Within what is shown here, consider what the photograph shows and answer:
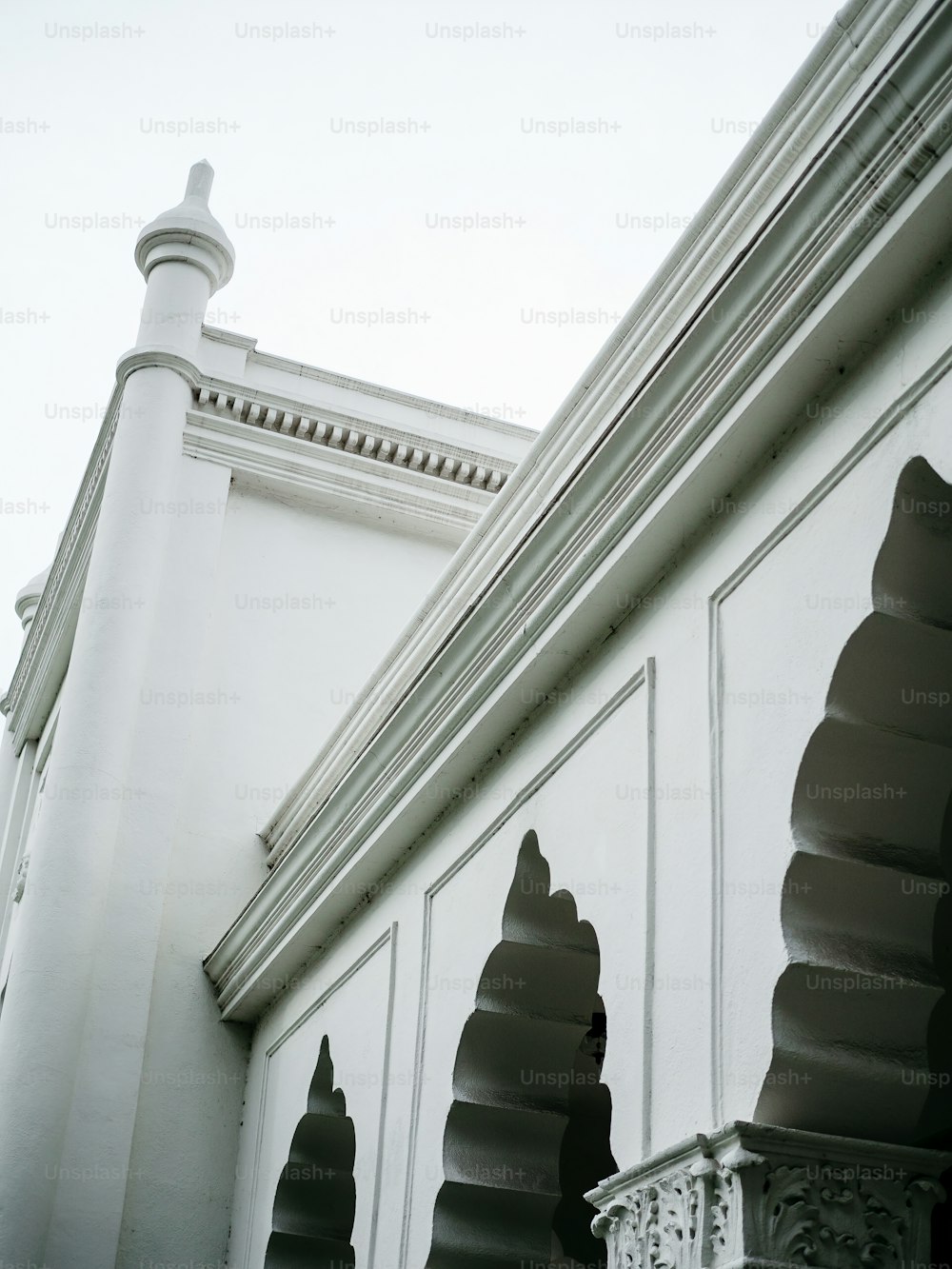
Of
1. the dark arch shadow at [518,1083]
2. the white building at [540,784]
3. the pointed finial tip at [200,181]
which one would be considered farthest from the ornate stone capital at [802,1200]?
the pointed finial tip at [200,181]

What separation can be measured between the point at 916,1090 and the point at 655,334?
107 inches

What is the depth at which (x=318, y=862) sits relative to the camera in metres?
7.94

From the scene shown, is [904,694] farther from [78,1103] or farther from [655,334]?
[78,1103]

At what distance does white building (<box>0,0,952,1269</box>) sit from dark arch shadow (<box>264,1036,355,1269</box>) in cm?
2

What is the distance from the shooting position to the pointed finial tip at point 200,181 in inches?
460

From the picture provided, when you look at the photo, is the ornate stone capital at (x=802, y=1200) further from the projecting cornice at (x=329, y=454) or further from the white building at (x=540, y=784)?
the projecting cornice at (x=329, y=454)

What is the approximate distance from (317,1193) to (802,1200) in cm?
487

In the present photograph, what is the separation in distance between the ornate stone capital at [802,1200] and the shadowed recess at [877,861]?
10 cm

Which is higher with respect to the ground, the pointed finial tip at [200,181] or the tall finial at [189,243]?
the pointed finial tip at [200,181]

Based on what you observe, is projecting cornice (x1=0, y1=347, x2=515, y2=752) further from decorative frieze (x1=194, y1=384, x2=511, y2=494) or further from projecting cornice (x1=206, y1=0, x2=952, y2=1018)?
projecting cornice (x1=206, y1=0, x2=952, y2=1018)

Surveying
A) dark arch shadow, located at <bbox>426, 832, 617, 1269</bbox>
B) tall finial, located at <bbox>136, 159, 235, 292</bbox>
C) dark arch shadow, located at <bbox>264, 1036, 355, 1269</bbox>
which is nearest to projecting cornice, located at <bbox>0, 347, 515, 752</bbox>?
tall finial, located at <bbox>136, 159, 235, 292</bbox>

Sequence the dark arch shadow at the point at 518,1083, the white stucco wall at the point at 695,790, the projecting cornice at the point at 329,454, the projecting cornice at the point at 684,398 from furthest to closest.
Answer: the projecting cornice at the point at 329,454
the dark arch shadow at the point at 518,1083
the white stucco wall at the point at 695,790
the projecting cornice at the point at 684,398

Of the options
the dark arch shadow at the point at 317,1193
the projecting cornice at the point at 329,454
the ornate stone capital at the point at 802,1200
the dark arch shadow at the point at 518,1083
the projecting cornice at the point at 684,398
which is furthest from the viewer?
the projecting cornice at the point at 329,454

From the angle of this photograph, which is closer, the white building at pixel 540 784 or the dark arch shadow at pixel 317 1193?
the white building at pixel 540 784
